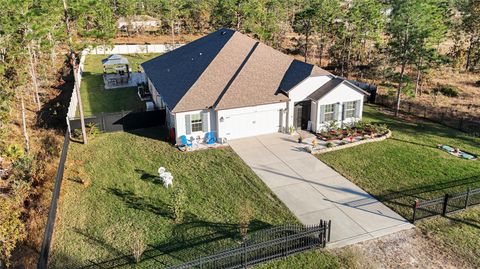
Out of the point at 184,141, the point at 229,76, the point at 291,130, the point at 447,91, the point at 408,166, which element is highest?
the point at 229,76

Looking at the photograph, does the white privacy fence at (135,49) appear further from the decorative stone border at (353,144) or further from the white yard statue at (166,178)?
the white yard statue at (166,178)

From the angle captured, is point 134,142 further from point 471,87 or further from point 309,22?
point 471,87

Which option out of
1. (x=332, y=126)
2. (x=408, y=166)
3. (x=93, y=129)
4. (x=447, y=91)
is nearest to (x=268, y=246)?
(x=408, y=166)


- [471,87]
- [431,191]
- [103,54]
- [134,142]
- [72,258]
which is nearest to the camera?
[72,258]

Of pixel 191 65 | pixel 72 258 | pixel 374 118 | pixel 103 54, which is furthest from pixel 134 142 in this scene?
pixel 103 54

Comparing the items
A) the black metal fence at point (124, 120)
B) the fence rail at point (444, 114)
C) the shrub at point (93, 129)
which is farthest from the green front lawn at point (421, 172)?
the shrub at point (93, 129)

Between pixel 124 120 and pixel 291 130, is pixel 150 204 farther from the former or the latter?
pixel 291 130

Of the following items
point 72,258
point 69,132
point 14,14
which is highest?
point 14,14

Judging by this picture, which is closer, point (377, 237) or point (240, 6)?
point (377, 237)

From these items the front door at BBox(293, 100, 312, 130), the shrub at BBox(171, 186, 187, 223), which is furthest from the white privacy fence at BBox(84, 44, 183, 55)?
the shrub at BBox(171, 186, 187, 223)
